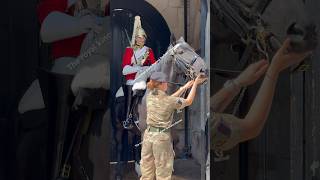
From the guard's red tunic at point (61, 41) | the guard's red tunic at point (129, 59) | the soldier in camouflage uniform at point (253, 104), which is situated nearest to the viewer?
the guard's red tunic at point (61, 41)

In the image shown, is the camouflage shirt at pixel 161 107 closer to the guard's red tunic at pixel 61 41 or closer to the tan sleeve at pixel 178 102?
the tan sleeve at pixel 178 102

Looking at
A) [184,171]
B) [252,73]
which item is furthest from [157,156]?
[252,73]

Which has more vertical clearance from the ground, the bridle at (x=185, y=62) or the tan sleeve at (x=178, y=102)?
the bridle at (x=185, y=62)

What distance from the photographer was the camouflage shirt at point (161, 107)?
3.33 metres

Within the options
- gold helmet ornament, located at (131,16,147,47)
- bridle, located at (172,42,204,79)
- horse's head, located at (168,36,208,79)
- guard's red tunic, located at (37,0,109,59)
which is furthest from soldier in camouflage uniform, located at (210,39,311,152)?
gold helmet ornament, located at (131,16,147,47)

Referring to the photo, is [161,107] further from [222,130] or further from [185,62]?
[222,130]

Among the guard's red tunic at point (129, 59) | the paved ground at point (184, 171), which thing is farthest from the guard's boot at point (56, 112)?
the guard's red tunic at point (129, 59)

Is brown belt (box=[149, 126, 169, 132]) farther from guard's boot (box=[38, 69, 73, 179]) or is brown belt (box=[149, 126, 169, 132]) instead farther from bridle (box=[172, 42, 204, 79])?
guard's boot (box=[38, 69, 73, 179])

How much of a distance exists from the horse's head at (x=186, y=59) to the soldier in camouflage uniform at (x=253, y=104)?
0.23 metres

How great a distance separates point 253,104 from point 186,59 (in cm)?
58

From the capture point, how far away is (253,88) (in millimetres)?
2975

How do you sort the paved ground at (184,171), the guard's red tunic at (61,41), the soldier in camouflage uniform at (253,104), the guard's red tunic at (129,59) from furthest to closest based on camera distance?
the guard's red tunic at (129,59), the paved ground at (184,171), the soldier in camouflage uniform at (253,104), the guard's red tunic at (61,41)

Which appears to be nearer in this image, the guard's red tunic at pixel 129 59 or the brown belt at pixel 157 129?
the brown belt at pixel 157 129

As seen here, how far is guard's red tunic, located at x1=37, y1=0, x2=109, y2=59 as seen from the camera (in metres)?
2.44
